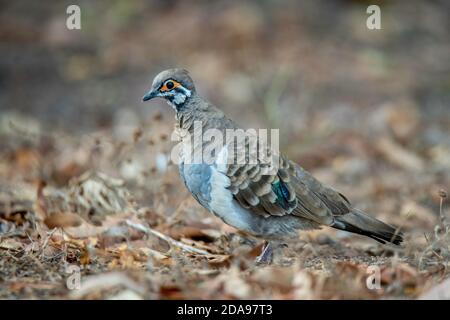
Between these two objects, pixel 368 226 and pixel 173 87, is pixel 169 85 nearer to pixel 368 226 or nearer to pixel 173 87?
pixel 173 87

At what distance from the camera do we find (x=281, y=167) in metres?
5.46

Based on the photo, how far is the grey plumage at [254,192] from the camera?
5.21 metres

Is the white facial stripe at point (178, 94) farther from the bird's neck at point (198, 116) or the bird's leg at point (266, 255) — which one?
the bird's leg at point (266, 255)

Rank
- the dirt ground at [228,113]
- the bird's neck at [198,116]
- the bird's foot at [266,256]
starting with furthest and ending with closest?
the bird's neck at [198,116] < the bird's foot at [266,256] < the dirt ground at [228,113]

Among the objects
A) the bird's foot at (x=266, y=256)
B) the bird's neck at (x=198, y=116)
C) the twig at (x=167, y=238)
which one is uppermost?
the bird's neck at (x=198, y=116)

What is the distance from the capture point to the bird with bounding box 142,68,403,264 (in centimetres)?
521

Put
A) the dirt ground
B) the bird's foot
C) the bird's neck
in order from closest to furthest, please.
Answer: the dirt ground, the bird's foot, the bird's neck

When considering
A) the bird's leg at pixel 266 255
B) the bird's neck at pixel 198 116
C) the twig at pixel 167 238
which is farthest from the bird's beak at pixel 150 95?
the bird's leg at pixel 266 255

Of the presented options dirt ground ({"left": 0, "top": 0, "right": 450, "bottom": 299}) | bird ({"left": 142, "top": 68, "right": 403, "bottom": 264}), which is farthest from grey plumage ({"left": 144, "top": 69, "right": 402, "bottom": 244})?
dirt ground ({"left": 0, "top": 0, "right": 450, "bottom": 299})

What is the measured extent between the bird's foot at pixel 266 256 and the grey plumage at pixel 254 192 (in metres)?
0.09

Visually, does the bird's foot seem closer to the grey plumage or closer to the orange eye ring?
the grey plumage

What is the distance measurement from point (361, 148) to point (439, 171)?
1.18 m

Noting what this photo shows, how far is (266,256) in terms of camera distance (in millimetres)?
5348

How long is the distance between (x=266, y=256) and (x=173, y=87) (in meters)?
1.44
